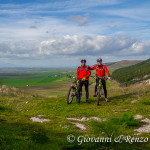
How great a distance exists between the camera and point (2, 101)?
50.2 feet

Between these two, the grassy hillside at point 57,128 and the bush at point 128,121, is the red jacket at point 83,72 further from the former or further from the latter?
the bush at point 128,121

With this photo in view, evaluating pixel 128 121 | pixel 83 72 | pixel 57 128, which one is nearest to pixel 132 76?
pixel 83 72

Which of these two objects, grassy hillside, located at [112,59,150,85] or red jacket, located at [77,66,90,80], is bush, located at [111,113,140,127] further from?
grassy hillside, located at [112,59,150,85]

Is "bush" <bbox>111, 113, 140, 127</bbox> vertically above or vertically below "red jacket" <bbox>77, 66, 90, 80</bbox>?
below

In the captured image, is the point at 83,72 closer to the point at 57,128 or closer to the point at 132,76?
the point at 57,128

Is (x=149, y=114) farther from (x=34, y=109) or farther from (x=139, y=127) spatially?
(x=34, y=109)

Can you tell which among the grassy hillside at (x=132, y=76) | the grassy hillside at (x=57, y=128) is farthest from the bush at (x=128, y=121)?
the grassy hillside at (x=132, y=76)

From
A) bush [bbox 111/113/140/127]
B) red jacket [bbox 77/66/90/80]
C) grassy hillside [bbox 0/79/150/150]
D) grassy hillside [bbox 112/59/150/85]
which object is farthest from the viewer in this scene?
grassy hillside [bbox 112/59/150/85]

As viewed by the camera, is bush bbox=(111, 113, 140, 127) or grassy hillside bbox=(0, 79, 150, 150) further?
bush bbox=(111, 113, 140, 127)

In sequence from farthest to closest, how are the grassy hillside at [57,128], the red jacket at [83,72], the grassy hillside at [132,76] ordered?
the grassy hillside at [132,76]
the red jacket at [83,72]
the grassy hillside at [57,128]

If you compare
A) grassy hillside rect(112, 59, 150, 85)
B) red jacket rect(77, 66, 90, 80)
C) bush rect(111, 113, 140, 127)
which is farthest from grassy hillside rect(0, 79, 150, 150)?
grassy hillside rect(112, 59, 150, 85)

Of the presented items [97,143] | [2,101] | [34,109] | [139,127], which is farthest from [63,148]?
[2,101]

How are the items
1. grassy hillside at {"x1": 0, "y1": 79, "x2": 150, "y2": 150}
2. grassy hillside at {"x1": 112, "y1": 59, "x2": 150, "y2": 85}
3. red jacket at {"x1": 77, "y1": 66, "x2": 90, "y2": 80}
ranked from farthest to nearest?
1. grassy hillside at {"x1": 112, "y1": 59, "x2": 150, "y2": 85}
2. red jacket at {"x1": 77, "y1": 66, "x2": 90, "y2": 80}
3. grassy hillside at {"x1": 0, "y1": 79, "x2": 150, "y2": 150}

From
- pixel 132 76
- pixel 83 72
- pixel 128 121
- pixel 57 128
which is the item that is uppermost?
pixel 83 72
